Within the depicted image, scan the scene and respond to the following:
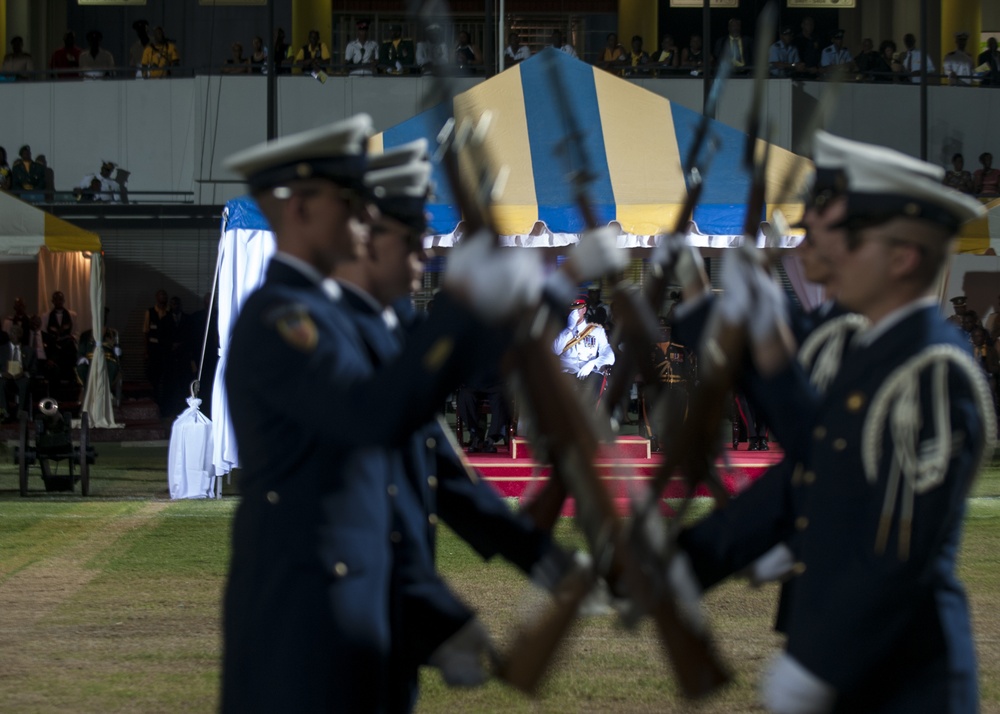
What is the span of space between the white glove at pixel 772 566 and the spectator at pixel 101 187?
71.2 ft

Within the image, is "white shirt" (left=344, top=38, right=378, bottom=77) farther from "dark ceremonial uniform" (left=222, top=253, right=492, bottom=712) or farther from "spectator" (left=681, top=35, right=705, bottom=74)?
"dark ceremonial uniform" (left=222, top=253, right=492, bottom=712)

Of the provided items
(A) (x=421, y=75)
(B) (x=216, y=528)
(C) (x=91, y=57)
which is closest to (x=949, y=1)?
(A) (x=421, y=75)

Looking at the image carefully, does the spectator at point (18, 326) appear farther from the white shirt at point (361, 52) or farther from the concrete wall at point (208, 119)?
the white shirt at point (361, 52)

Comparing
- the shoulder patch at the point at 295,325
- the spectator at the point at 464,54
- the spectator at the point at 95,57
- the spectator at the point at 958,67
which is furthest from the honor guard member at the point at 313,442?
the spectator at the point at 958,67

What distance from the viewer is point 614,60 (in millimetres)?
A: 23781

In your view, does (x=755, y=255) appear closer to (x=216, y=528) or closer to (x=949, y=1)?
(x=216, y=528)

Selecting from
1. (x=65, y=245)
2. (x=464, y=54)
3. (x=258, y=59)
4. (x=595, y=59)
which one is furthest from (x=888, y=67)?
(x=65, y=245)

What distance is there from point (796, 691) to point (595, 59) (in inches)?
943

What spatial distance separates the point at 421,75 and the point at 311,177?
2095 cm

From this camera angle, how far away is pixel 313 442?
291cm

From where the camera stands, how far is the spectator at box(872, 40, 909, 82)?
79.0 ft

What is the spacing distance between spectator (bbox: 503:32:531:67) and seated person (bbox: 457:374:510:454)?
8.91 m

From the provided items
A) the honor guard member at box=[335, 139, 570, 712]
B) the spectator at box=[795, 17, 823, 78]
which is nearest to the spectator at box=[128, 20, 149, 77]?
the spectator at box=[795, 17, 823, 78]

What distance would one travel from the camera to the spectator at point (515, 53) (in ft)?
76.5
